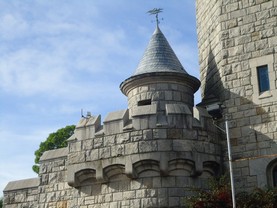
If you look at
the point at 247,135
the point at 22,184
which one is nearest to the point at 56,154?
the point at 22,184

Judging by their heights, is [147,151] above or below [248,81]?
below

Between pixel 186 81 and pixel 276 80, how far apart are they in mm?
2655

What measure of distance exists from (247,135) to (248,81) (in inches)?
62.4

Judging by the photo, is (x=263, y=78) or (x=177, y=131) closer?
(x=177, y=131)

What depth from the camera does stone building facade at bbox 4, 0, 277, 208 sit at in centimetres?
1247

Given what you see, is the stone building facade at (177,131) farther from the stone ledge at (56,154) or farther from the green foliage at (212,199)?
the green foliage at (212,199)

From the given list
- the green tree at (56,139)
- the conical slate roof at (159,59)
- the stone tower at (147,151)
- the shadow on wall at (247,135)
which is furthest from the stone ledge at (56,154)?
the green tree at (56,139)

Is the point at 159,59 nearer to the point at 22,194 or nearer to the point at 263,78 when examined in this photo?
the point at 263,78

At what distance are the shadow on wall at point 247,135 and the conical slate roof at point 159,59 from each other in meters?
1.53

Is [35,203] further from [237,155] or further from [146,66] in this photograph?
[237,155]

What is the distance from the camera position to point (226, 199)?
37.8ft

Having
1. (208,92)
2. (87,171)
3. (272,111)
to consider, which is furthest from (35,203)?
(272,111)

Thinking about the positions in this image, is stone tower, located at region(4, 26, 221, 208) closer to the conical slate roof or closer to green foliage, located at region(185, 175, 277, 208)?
the conical slate roof

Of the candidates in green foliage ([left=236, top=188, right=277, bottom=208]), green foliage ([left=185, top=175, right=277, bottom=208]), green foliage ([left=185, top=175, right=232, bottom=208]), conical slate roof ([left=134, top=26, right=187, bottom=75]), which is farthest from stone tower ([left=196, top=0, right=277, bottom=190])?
green foliage ([left=185, top=175, right=232, bottom=208])
